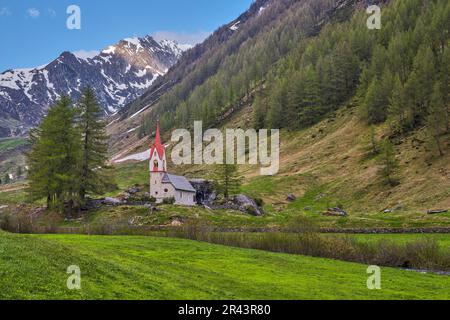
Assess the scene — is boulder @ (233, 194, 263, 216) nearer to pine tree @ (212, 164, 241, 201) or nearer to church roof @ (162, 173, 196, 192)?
pine tree @ (212, 164, 241, 201)

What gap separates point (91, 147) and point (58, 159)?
5.81 meters

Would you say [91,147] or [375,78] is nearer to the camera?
[91,147]

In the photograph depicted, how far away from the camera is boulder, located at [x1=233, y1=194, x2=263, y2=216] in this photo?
76.8 meters

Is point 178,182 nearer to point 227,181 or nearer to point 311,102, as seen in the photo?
point 227,181

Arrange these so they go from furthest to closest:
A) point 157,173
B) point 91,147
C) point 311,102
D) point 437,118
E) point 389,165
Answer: point 311,102 < point 157,173 < point 437,118 < point 389,165 < point 91,147

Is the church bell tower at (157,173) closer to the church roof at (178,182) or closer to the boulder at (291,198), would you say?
the church roof at (178,182)

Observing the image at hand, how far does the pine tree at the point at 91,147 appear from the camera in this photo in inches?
2931

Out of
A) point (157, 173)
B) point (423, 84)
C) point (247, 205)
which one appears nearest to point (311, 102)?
point (423, 84)

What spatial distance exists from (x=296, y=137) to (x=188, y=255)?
9651 cm

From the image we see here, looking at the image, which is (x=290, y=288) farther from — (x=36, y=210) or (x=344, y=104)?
(x=344, y=104)

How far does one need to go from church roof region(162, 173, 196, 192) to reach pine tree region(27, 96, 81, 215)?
18.6 meters

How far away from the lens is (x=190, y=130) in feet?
627

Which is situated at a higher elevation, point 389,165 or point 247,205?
point 389,165

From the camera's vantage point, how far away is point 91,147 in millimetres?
75562
